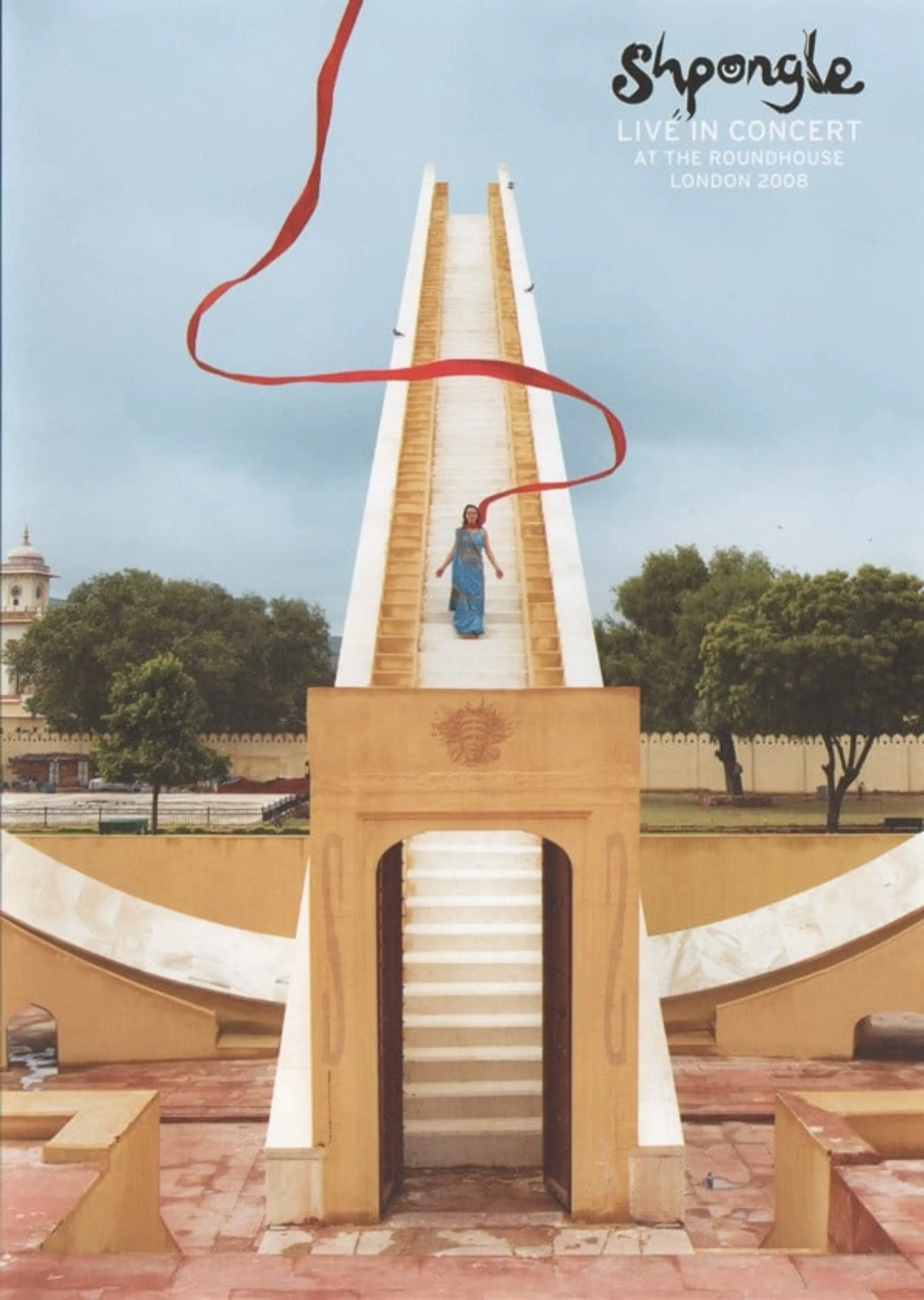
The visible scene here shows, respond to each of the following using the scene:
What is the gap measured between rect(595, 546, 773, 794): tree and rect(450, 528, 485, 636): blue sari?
12107 mm

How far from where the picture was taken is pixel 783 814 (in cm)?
1648

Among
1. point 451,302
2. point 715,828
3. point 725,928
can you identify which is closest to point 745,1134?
point 725,928

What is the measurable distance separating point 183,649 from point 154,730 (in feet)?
15.0

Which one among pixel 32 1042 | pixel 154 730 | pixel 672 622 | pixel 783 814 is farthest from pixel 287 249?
pixel 672 622

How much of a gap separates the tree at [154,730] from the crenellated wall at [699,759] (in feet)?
7.86

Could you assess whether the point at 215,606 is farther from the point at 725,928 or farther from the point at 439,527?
the point at 725,928

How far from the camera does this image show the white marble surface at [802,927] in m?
8.12

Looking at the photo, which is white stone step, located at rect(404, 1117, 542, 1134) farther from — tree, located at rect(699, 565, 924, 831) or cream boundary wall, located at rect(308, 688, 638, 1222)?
tree, located at rect(699, 565, 924, 831)

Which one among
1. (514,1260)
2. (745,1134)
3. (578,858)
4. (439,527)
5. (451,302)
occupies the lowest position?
(745,1134)

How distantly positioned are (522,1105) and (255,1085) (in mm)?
2058

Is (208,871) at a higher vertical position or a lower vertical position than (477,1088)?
higher

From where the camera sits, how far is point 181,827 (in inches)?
565

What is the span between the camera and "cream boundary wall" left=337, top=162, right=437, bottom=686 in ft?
23.8

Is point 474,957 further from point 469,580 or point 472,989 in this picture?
point 469,580
